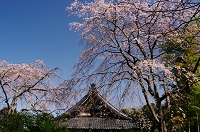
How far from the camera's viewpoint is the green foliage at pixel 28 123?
155 inches

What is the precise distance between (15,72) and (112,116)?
734cm

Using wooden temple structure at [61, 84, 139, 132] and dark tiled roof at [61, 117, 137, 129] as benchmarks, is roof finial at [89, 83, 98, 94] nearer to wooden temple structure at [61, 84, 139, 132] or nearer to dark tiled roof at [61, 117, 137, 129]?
wooden temple structure at [61, 84, 139, 132]

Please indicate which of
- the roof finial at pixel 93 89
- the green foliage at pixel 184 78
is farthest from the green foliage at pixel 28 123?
the green foliage at pixel 184 78

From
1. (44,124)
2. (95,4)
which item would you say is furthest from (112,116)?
(44,124)

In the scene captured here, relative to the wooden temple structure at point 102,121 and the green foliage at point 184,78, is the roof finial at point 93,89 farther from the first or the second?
the wooden temple structure at point 102,121

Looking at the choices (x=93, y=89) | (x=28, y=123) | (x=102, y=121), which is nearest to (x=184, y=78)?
(x=93, y=89)

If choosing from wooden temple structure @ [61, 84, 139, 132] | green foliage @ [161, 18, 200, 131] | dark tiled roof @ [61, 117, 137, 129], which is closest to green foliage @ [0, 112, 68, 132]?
green foliage @ [161, 18, 200, 131]

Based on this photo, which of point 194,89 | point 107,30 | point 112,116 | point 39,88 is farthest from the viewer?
point 112,116

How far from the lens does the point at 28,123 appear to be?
13.5 feet

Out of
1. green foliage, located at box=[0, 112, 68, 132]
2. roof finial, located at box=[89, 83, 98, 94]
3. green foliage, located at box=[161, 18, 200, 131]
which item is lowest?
green foliage, located at box=[0, 112, 68, 132]

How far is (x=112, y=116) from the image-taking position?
1730 cm

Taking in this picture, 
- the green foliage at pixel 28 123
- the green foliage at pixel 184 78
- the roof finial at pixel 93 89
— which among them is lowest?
the green foliage at pixel 28 123

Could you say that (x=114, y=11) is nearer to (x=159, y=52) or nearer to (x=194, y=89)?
(x=159, y=52)

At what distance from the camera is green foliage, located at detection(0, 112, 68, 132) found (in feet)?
12.9
